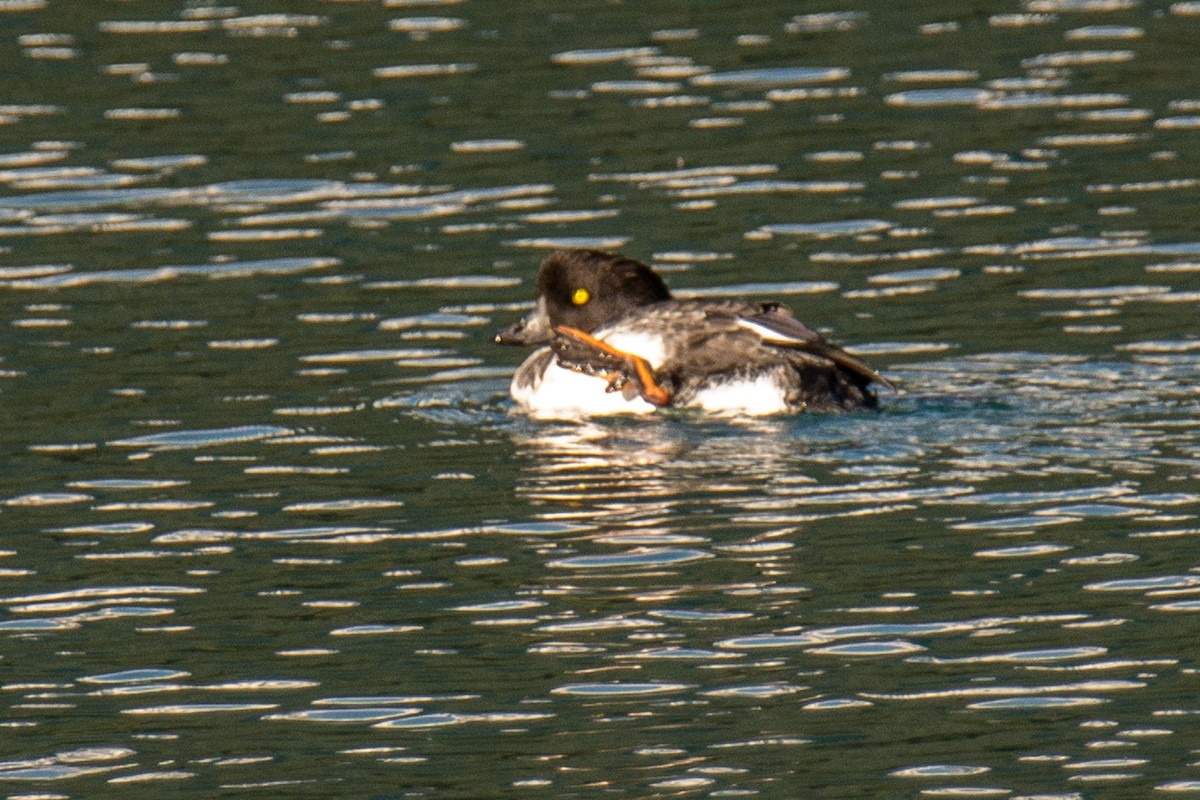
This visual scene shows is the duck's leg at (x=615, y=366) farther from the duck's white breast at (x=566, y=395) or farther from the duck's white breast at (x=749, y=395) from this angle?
the duck's white breast at (x=749, y=395)

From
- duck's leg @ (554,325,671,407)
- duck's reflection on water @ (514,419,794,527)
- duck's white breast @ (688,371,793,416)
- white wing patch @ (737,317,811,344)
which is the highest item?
white wing patch @ (737,317,811,344)

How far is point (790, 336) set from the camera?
1209 centimetres

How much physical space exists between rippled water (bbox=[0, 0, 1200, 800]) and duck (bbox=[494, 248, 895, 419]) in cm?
20

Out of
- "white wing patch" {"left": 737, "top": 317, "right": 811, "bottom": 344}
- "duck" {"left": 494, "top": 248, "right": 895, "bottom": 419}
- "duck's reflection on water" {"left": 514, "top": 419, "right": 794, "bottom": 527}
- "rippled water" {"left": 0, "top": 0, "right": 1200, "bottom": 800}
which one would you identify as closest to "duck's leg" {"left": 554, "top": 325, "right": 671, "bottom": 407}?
"duck" {"left": 494, "top": 248, "right": 895, "bottom": 419}

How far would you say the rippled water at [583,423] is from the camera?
25.8 ft

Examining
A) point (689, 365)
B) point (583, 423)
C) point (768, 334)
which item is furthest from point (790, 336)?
point (583, 423)

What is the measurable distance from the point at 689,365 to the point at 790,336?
51 cm

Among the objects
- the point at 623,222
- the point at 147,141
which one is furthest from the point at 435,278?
the point at 147,141

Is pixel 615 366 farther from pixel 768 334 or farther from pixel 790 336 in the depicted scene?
pixel 790 336

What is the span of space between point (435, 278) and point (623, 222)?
1525mm

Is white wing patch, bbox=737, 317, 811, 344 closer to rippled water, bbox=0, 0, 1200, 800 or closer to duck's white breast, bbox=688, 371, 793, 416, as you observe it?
duck's white breast, bbox=688, 371, 793, 416

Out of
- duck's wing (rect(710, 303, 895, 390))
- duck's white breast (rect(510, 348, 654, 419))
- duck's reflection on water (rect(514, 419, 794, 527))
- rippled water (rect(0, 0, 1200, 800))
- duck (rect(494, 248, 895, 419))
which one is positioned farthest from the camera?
duck's white breast (rect(510, 348, 654, 419))

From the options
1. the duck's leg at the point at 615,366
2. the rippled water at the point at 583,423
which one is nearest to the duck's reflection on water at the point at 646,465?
the rippled water at the point at 583,423

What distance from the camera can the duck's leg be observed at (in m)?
12.3
